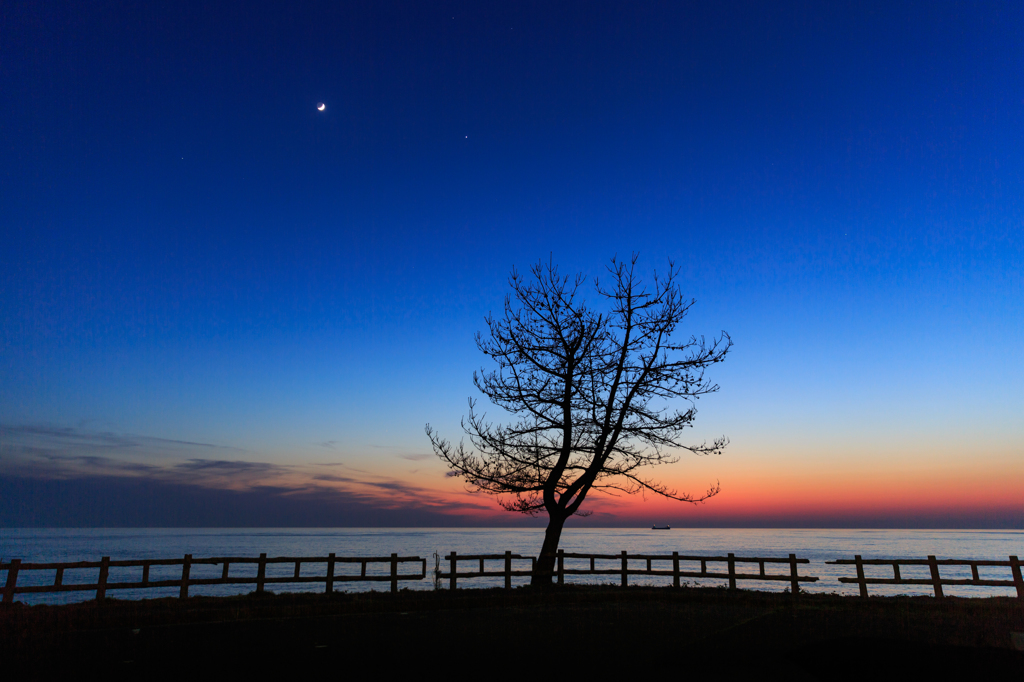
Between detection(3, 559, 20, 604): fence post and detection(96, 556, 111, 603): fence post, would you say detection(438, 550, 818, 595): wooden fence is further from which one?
detection(3, 559, 20, 604): fence post

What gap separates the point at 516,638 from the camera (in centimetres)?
1102

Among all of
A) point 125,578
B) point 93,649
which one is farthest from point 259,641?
point 125,578

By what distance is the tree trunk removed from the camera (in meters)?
20.6

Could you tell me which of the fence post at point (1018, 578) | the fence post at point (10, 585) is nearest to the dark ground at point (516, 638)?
the fence post at point (1018, 578)

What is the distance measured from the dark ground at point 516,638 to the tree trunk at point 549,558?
329 cm

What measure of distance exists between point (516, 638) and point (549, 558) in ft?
33.7

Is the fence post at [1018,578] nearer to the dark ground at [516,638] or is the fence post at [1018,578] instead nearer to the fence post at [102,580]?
the dark ground at [516,638]

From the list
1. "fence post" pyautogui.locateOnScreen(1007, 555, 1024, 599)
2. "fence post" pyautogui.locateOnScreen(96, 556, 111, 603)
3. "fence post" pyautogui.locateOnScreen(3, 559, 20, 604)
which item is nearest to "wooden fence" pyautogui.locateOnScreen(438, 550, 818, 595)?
"fence post" pyautogui.locateOnScreen(1007, 555, 1024, 599)

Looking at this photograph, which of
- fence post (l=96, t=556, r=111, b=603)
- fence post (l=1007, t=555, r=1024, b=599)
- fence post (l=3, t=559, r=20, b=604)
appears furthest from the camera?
fence post (l=1007, t=555, r=1024, b=599)

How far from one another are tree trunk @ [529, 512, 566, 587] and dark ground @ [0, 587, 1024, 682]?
329 centimetres

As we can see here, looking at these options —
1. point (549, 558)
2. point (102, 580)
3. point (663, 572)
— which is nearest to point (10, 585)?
point (102, 580)

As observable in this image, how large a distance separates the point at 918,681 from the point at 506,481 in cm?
1477

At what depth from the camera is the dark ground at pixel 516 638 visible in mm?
8461

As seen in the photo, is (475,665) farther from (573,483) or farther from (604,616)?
(573,483)
